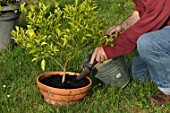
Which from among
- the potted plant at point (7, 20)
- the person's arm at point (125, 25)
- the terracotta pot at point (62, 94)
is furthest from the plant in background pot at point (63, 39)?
the potted plant at point (7, 20)

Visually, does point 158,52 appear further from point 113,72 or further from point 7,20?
point 7,20

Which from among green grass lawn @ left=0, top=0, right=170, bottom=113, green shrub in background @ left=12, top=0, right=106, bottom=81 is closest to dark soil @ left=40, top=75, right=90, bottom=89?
green grass lawn @ left=0, top=0, right=170, bottom=113

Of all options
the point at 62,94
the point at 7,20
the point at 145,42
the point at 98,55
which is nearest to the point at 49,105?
the point at 62,94

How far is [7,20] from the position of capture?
4727 millimetres

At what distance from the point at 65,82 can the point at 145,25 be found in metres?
0.80

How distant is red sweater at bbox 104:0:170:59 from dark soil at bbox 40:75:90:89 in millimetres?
354

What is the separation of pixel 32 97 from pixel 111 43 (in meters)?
0.83

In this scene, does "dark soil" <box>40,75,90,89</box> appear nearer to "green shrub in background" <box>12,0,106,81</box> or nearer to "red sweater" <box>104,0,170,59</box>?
"green shrub in background" <box>12,0,106,81</box>

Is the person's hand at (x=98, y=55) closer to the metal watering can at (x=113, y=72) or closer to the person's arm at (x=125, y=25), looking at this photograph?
the metal watering can at (x=113, y=72)

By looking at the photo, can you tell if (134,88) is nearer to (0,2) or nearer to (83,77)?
(83,77)

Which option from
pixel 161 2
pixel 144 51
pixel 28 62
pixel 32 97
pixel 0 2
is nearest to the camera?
pixel 161 2

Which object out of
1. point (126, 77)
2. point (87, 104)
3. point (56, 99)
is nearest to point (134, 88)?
point (126, 77)

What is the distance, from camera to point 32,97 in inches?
141

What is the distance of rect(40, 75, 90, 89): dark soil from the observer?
3.42 m
